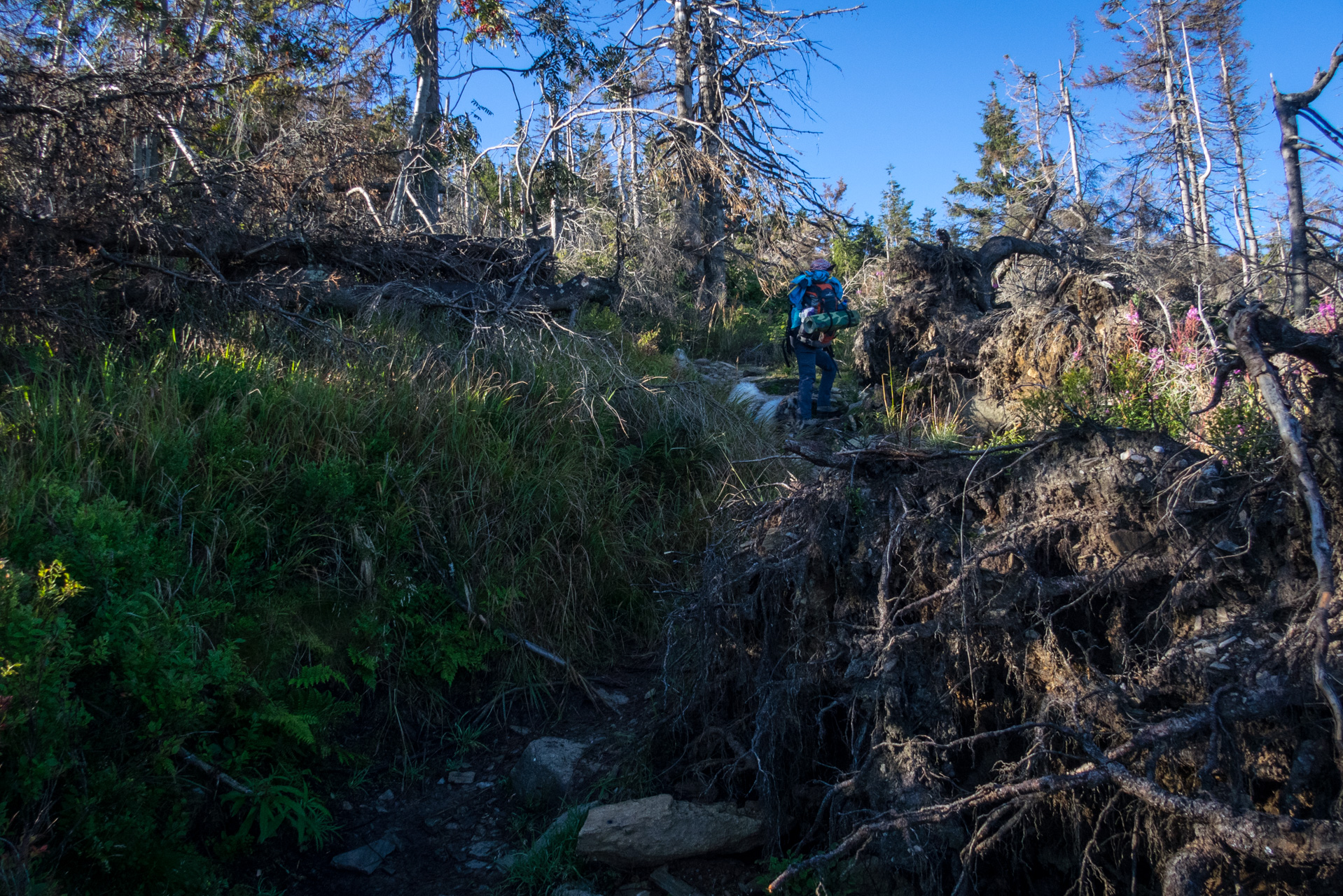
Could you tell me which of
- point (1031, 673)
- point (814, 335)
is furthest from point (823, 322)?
point (1031, 673)

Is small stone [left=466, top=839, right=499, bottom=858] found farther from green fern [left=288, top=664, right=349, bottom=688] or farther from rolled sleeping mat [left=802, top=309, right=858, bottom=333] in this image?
rolled sleeping mat [left=802, top=309, right=858, bottom=333]

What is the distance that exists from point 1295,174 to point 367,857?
15.7ft

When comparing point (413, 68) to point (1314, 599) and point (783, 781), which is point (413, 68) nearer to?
point (783, 781)

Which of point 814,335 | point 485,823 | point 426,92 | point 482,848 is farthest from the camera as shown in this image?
point 426,92

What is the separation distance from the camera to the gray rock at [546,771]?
156 inches

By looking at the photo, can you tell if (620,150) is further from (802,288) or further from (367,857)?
(367,857)

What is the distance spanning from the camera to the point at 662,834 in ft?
10.7

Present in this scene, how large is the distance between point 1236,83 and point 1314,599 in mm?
24659

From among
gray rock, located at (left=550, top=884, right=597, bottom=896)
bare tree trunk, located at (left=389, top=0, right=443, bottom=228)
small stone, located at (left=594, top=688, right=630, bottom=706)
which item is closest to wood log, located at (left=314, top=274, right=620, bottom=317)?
bare tree trunk, located at (left=389, top=0, right=443, bottom=228)

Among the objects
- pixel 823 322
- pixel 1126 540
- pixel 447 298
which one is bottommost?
pixel 1126 540

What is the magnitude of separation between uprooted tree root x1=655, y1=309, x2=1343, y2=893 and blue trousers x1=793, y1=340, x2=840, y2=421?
172 inches

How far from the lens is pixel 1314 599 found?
243 centimetres

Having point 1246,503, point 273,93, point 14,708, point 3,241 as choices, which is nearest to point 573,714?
point 14,708

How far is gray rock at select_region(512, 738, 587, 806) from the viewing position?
13.0 feet
